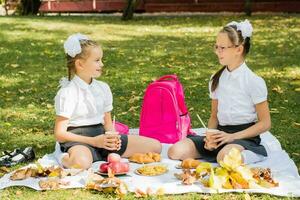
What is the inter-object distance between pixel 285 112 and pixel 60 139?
2722mm

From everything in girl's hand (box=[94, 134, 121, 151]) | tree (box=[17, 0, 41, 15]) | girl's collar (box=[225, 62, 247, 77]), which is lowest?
girl's hand (box=[94, 134, 121, 151])

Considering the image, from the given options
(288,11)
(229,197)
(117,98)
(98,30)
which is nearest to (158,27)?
(98,30)

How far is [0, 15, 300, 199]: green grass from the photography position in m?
5.39

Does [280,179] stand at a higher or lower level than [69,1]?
lower

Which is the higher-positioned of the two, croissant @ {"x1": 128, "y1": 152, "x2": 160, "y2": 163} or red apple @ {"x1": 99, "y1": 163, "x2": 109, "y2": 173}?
Answer: red apple @ {"x1": 99, "y1": 163, "x2": 109, "y2": 173}

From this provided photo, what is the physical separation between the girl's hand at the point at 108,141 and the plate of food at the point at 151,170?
9.5 inches

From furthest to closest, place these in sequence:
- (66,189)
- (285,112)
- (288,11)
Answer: (288,11) < (285,112) < (66,189)

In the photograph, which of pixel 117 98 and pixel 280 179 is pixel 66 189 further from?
pixel 117 98

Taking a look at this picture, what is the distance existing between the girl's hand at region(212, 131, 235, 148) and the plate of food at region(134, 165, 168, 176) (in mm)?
432

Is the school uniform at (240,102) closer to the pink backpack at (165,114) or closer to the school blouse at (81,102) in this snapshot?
the pink backpack at (165,114)

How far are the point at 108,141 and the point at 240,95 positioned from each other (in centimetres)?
108

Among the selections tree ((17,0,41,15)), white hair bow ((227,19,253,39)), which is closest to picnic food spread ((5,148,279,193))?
white hair bow ((227,19,253,39))

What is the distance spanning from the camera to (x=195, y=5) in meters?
22.6

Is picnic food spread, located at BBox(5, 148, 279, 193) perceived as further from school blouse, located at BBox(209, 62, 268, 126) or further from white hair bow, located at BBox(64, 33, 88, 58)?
white hair bow, located at BBox(64, 33, 88, 58)
